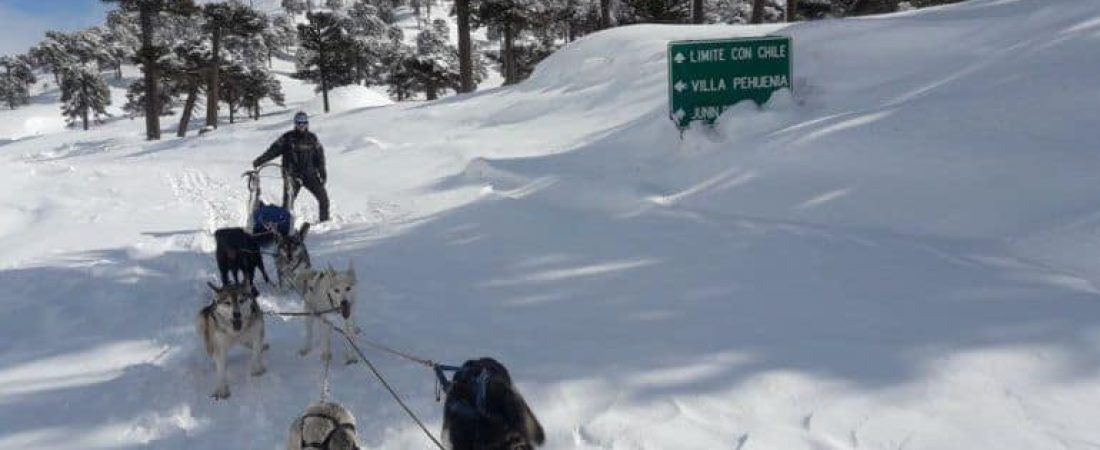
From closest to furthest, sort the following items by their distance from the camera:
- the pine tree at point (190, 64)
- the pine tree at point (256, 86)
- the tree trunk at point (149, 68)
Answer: the tree trunk at point (149, 68), the pine tree at point (190, 64), the pine tree at point (256, 86)

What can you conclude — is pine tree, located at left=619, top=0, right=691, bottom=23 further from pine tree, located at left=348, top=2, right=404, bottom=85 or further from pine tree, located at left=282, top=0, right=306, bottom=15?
pine tree, located at left=282, top=0, right=306, bottom=15

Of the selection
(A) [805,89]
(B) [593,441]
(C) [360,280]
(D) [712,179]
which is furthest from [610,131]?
(B) [593,441]

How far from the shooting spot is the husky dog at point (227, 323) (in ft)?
17.5

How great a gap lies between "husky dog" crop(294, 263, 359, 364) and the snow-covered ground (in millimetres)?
208

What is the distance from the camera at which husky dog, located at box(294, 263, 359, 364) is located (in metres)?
5.95

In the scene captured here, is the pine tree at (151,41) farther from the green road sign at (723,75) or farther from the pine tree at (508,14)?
the green road sign at (723,75)

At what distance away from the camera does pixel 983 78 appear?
1006cm

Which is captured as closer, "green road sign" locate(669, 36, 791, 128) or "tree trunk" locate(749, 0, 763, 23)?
"green road sign" locate(669, 36, 791, 128)

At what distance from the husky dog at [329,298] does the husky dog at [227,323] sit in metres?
0.59

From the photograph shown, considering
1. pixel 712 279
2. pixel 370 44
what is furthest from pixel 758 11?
pixel 370 44

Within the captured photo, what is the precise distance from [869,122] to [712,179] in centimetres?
214

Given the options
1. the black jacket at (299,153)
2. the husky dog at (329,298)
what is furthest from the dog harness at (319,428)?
the black jacket at (299,153)

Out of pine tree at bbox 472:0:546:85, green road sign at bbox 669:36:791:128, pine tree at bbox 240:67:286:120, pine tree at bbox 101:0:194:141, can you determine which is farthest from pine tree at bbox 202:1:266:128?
green road sign at bbox 669:36:791:128

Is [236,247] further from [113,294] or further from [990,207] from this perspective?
[990,207]
